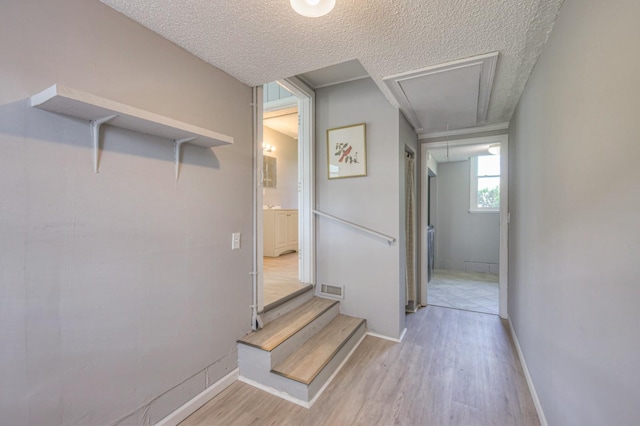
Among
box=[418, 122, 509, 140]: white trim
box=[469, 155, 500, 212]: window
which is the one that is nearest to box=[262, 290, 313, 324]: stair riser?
box=[418, 122, 509, 140]: white trim

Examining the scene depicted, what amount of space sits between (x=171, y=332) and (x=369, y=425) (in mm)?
1354

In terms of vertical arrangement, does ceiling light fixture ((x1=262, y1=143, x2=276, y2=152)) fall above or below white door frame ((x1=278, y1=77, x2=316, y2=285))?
above

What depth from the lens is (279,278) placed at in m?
3.25

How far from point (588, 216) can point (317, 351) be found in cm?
193

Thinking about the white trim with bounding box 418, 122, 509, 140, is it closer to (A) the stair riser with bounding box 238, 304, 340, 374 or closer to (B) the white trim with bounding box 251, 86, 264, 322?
(B) the white trim with bounding box 251, 86, 264, 322

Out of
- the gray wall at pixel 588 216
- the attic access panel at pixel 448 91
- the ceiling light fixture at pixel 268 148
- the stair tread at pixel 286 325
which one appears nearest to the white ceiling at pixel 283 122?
the ceiling light fixture at pixel 268 148

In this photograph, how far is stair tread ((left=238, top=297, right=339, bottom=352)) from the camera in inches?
80.3

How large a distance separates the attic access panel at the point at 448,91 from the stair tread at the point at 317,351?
223cm

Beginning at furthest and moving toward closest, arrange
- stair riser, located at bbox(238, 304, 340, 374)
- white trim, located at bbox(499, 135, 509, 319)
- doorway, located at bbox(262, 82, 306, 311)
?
white trim, located at bbox(499, 135, 509, 319)
doorway, located at bbox(262, 82, 306, 311)
stair riser, located at bbox(238, 304, 340, 374)

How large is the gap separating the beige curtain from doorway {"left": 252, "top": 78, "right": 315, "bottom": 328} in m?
1.19

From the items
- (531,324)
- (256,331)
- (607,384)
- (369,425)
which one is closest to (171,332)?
(256,331)

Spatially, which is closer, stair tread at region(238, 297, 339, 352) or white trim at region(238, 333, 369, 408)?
white trim at region(238, 333, 369, 408)

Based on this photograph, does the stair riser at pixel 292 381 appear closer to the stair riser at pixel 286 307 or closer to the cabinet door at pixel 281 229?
the stair riser at pixel 286 307

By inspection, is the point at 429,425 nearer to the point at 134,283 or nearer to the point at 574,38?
the point at 134,283
